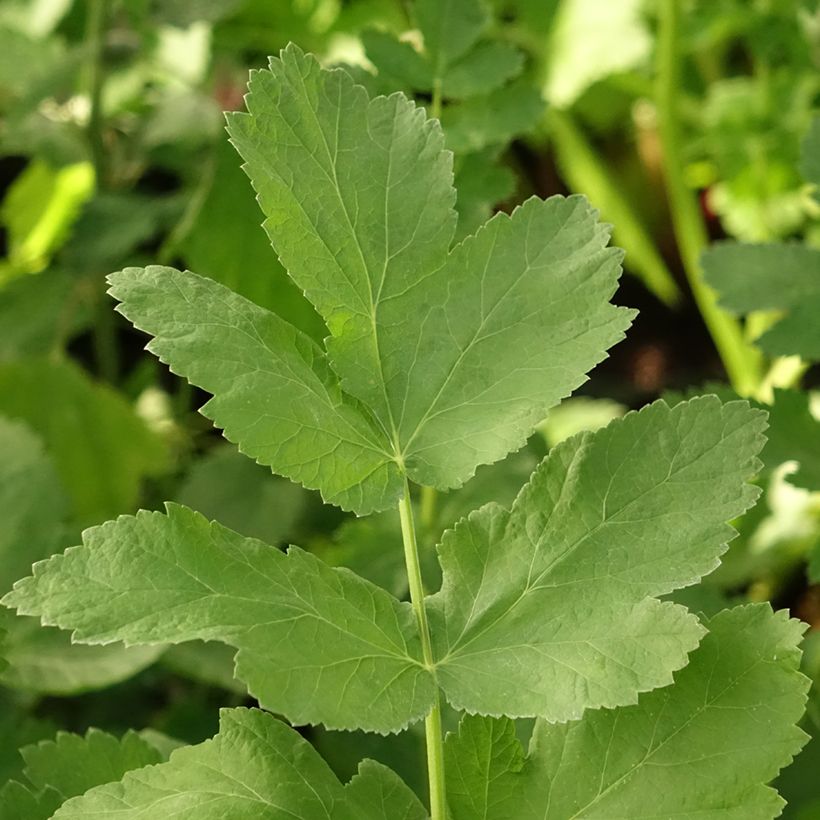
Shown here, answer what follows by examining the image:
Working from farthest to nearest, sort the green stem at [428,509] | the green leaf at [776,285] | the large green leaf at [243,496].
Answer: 1. the large green leaf at [243,496]
2. the green stem at [428,509]
3. the green leaf at [776,285]

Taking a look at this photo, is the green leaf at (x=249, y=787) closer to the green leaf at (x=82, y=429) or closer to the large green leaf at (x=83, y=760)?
the large green leaf at (x=83, y=760)

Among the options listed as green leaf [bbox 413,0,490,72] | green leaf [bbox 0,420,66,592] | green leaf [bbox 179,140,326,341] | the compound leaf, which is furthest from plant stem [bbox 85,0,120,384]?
the compound leaf

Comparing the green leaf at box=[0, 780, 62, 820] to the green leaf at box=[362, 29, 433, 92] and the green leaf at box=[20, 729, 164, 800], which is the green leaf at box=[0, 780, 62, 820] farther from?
the green leaf at box=[362, 29, 433, 92]

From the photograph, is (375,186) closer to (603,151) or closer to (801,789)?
(801,789)

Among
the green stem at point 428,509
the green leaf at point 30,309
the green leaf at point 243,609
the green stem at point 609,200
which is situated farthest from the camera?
the green stem at point 609,200

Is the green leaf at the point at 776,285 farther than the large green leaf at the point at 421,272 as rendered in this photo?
Yes

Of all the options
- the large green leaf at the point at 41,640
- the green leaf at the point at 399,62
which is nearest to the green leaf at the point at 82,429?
the large green leaf at the point at 41,640

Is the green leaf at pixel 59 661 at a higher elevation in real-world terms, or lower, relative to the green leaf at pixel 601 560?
lower
